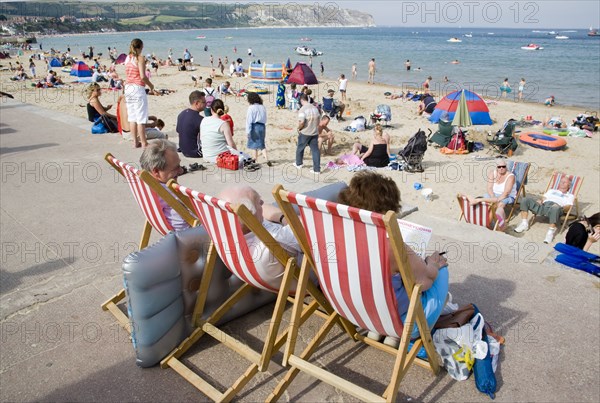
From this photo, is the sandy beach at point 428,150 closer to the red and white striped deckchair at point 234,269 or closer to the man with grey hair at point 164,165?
the man with grey hair at point 164,165

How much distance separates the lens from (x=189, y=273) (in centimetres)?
261

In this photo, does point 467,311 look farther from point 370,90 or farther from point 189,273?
point 370,90

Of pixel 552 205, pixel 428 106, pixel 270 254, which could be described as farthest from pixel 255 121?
pixel 428 106

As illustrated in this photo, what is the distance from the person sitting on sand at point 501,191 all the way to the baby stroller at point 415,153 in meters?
2.37

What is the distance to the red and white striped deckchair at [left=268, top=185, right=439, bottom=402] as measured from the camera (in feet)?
6.12

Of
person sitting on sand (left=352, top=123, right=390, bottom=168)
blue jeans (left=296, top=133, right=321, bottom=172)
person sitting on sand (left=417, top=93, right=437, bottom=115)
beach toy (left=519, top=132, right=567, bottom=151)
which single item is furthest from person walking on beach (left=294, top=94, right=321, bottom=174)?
person sitting on sand (left=417, top=93, right=437, bottom=115)

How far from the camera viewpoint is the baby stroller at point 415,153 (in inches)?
357

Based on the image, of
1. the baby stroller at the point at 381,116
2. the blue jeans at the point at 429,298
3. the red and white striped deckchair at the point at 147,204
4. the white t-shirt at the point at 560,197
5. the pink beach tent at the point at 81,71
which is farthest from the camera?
the pink beach tent at the point at 81,71

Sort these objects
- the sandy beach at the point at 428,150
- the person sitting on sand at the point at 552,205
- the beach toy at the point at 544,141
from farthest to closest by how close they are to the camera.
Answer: the beach toy at the point at 544,141 → the sandy beach at the point at 428,150 → the person sitting on sand at the point at 552,205

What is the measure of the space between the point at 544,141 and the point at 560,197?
211 inches

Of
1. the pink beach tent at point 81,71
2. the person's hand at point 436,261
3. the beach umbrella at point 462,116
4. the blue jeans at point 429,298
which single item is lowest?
the beach umbrella at point 462,116

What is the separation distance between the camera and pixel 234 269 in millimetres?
2502

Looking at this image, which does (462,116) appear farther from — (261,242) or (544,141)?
(261,242)

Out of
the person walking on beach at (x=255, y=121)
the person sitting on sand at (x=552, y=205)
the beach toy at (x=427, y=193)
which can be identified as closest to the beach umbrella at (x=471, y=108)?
the beach toy at (x=427, y=193)
